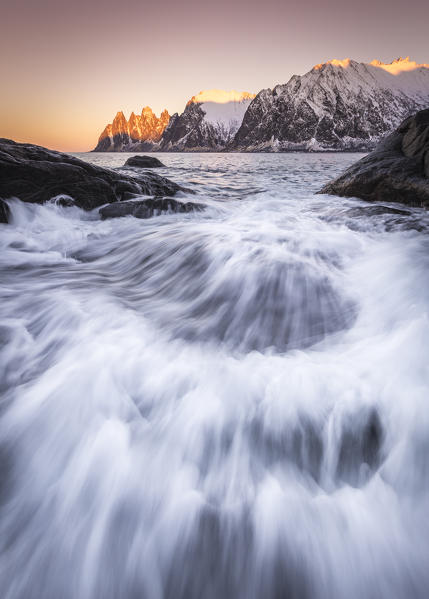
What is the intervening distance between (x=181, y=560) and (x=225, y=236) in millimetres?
3224

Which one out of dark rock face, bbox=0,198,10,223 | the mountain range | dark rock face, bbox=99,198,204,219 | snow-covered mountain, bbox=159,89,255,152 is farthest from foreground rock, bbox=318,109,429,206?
snow-covered mountain, bbox=159,89,255,152

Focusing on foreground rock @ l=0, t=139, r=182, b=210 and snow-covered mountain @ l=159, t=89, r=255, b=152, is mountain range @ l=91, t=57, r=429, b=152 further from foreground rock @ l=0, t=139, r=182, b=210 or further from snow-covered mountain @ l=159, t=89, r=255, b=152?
foreground rock @ l=0, t=139, r=182, b=210

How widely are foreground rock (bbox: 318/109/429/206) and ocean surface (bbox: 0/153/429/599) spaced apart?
9.46 feet

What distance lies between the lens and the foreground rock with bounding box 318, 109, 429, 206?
461cm

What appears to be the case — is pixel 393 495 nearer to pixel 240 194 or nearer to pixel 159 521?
pixel 159 521

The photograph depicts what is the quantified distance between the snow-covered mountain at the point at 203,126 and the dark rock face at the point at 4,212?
561 ft

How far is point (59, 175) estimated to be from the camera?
528cm

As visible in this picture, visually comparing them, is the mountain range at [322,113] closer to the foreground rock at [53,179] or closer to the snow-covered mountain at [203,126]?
the snow-covered mountain at [203,126]

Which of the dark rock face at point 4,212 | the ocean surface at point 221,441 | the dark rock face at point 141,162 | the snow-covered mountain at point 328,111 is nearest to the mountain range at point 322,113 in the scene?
the snow-covered mountain at point 328,111

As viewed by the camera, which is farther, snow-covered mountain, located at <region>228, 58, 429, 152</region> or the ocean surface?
snow-covered mountain, located at <region>228, 58, 429, 152</region>

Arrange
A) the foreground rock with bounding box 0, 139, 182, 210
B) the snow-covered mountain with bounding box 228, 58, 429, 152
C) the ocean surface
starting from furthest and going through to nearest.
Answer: the snow-covered mountain with bounding box 228, 58, 429, 152 → the foreground rock with bounding box 0, 139, 182, 210 → the ocean surface

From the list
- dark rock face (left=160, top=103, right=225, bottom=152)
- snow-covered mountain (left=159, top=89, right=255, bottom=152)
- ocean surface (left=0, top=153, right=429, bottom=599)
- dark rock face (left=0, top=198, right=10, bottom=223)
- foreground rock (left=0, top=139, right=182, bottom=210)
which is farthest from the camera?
snow-covered mountain (left=159, top=89, right=255, bottom=152)

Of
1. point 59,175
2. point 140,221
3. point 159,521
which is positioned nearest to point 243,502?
point 159,521

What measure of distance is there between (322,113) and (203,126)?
229 feet
